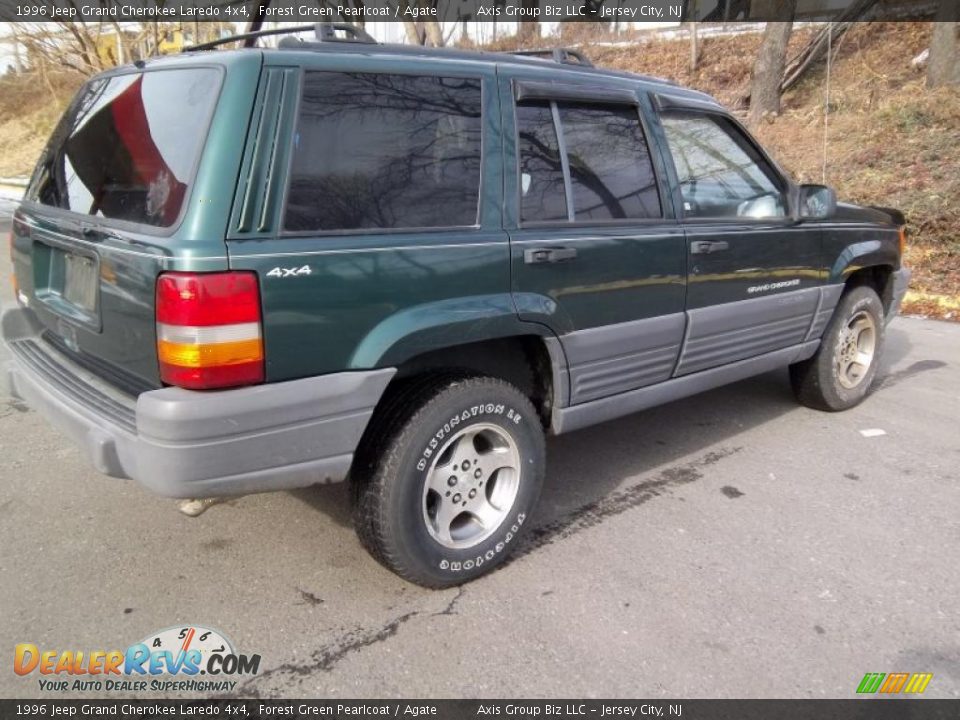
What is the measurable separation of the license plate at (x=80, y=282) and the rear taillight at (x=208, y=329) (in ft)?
1.84

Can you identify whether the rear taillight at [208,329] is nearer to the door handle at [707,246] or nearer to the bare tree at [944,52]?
the door handle at [707,246]

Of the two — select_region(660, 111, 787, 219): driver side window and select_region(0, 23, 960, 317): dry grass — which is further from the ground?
select_region(0, 23, 960, 317): dry grass

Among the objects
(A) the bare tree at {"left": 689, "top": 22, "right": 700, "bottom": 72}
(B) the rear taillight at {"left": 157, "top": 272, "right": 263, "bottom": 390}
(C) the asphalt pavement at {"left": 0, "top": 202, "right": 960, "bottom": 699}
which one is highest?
(A) the bare tree at {"left": 689, "top": 22, "right": 700, "bottom": 72}

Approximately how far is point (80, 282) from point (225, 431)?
1007 millimetres

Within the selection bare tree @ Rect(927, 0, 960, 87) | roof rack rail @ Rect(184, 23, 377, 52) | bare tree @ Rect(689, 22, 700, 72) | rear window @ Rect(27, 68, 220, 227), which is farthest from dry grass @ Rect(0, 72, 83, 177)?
roof rack rail @ Rect(184, 23, 377, 52)

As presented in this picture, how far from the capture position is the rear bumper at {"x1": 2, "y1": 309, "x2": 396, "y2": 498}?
2.36m

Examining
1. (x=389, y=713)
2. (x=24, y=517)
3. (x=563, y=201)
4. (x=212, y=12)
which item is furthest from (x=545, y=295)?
(x=212, y=12)

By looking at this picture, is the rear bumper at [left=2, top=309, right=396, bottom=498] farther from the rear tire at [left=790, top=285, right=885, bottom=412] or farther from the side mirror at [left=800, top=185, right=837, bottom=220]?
the rear tire at [left=790, top=285, right=885, bottom=412]

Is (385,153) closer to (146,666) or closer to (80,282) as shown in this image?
(80,282)

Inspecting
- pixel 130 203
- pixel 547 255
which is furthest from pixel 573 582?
pixel 130 203

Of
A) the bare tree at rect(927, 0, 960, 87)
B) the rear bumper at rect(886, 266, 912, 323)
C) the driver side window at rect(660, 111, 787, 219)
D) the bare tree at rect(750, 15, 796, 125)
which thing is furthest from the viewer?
the bare tree at rect(750, 15, 796, 125)

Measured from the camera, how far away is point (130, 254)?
2.49 m

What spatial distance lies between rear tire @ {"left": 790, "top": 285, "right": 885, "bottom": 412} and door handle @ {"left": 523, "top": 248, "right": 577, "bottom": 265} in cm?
248

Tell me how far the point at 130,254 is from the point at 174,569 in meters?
1.34
